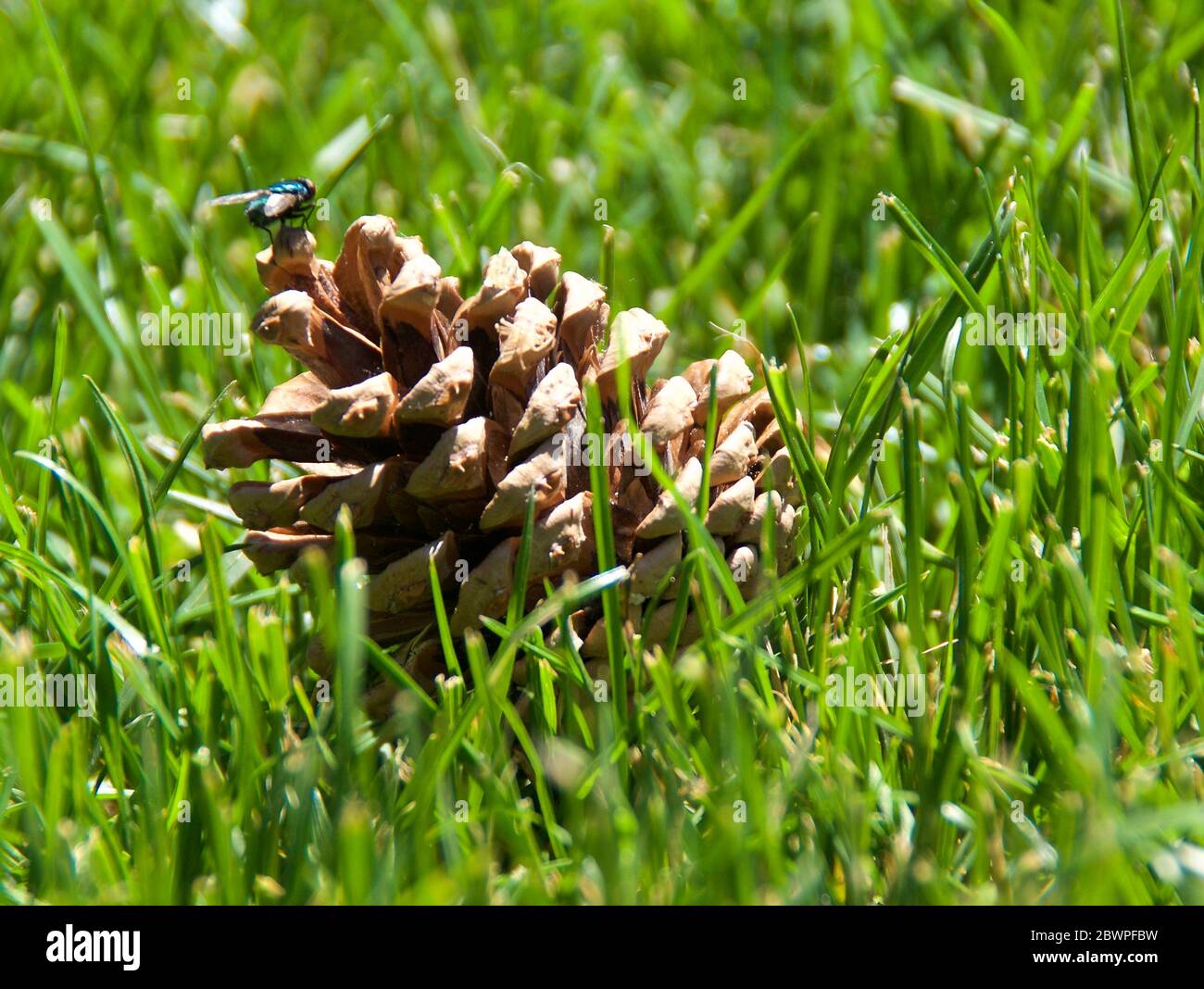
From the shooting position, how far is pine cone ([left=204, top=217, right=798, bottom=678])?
98 cm

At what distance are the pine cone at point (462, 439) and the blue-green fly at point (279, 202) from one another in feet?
0.31

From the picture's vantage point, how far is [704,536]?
97 centimetres

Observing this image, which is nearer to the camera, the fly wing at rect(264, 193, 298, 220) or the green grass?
the green grass

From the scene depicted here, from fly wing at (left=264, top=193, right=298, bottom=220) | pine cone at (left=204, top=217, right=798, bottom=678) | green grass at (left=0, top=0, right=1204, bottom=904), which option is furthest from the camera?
fly wing at (left=264, top=193, right=298, bottom=220)

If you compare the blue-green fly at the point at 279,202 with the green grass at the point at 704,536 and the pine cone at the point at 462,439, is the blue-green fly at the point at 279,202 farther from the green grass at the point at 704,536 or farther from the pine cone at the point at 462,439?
the green grass at the point at 704,536

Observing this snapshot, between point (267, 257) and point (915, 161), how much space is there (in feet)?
3.65

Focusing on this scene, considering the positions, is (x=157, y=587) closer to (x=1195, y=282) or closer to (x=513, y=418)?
(x=513, y=418)

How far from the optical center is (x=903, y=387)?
1.03 meters

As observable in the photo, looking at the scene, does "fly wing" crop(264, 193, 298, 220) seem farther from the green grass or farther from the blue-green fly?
the green grass

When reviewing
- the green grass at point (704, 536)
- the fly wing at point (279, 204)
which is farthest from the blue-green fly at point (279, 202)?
the green grass at point (704, 536)

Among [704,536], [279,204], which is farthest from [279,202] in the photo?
[704,536]

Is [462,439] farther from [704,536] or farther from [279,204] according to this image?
[279,204]

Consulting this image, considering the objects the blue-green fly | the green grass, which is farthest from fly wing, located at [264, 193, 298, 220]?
the green grass

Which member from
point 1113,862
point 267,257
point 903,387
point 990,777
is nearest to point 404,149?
point 267,257
